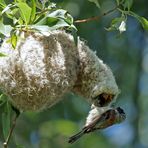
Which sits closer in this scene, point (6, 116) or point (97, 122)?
point (97, 122)

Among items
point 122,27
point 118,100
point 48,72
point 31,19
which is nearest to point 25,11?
point 31,19

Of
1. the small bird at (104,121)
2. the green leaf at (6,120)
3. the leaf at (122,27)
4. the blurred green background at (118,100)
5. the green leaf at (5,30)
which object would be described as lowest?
the blurred green background at (118,100)

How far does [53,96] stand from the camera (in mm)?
1920

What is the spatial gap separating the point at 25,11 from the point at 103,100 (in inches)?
15.5

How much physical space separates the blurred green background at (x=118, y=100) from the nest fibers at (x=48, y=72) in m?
2.46

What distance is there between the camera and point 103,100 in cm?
204

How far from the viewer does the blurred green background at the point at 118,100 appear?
480 centimetres

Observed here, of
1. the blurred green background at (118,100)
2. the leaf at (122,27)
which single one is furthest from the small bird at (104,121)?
the blurred green background at (118,100)

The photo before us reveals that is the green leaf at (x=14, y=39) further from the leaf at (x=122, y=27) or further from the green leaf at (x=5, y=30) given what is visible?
the leaf at (x=122, y=27)

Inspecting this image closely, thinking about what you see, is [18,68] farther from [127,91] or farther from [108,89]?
[127,91]

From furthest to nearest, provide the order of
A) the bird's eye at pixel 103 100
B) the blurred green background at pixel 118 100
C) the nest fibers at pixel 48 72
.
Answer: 1. the blurred green background at pixel 118 100
2. the bird's eye at pixel 103 100
3. the nest fibers at pixel 48 72

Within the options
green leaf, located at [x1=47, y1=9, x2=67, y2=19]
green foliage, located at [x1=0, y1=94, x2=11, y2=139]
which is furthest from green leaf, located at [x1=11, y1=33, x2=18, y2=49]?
Answer: green foliage, located at [x1=0, y1=94, x2=11, y2=139]

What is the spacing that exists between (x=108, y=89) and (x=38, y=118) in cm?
296

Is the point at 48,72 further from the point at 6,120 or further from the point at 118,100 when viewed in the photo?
the point at 118,100
